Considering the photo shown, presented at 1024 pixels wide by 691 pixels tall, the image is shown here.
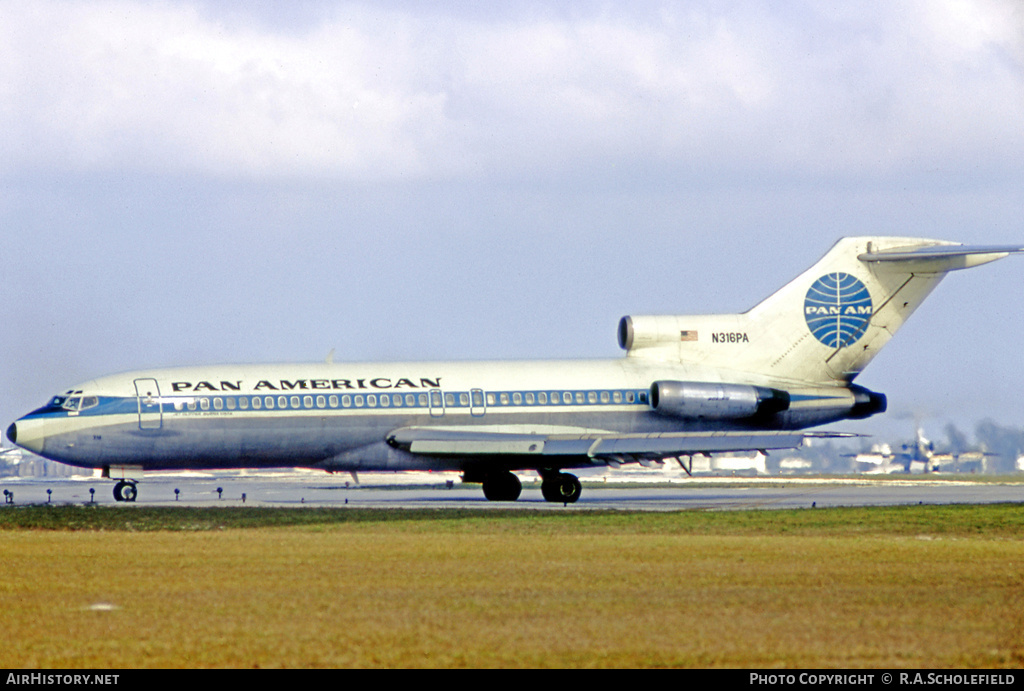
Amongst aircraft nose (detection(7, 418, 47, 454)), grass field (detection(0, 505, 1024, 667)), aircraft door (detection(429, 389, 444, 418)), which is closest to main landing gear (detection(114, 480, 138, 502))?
aircraft nose (detection(7, 418, 47, 454))

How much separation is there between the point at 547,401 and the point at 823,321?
30.1ft

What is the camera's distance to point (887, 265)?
4009 cm

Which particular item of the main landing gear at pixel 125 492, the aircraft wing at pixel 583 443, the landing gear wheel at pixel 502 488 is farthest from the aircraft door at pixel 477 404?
the main landing gear at pixel 125 492

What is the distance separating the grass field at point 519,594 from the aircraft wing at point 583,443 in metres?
Result: 8.11

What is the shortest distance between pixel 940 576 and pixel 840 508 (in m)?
15.1

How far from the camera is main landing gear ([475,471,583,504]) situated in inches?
1478

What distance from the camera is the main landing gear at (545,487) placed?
3753 cm

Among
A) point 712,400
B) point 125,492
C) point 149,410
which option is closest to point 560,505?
point 712,400

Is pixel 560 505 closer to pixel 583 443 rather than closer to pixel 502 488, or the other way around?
pixel 583 443

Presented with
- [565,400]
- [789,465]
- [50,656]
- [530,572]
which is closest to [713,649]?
[50,656]

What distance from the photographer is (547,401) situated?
37.7 m

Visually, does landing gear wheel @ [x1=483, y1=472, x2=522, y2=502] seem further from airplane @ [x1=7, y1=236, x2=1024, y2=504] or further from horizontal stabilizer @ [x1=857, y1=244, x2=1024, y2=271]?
horizontal stabilizer @ [x1=857, y1=244, x2=1024, y2=271]

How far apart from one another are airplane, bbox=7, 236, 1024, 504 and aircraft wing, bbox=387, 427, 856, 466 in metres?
0.05
